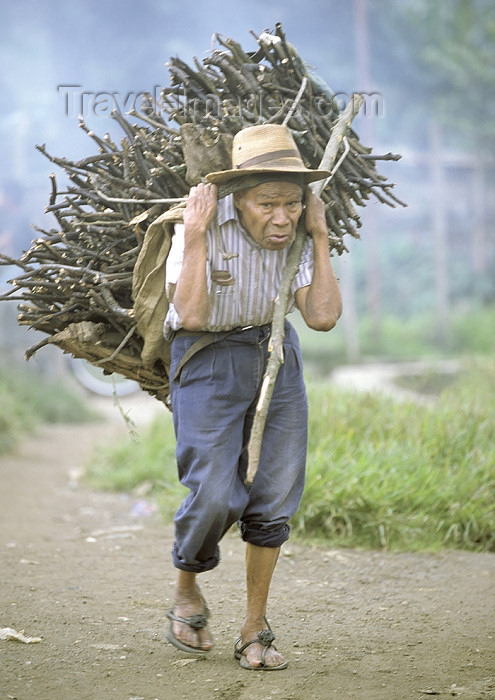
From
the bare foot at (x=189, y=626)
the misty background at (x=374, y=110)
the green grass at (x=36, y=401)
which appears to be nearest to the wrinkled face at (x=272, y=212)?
the bare foot at (x=189, y=626)

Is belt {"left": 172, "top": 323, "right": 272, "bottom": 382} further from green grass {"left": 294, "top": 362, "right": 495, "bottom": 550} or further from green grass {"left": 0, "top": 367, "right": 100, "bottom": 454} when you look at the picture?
green grass {"left": 0, "top": 367, "right": 100, "bottom": 454}

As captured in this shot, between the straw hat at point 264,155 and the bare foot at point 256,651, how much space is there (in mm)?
1737

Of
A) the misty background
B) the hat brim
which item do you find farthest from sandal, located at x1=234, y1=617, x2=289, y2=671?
the misty background

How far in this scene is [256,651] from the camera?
11.9 ft

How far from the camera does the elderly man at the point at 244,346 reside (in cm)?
341

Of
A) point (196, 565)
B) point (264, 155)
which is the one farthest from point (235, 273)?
point (196, 565)

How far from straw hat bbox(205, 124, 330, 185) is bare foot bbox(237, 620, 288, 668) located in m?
1.74

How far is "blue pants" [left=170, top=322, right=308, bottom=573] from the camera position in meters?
3.48

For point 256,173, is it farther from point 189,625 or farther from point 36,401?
point 36,401

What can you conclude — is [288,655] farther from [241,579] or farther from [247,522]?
[241,579]

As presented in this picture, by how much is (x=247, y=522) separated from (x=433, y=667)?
3.09 feet

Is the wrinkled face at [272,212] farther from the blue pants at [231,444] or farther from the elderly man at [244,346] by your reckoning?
the blue pants at [231,444]

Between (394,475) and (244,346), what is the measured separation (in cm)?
277

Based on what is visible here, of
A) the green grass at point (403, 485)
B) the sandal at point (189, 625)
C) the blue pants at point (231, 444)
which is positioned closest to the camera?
the blue pants at point (231, 444)
